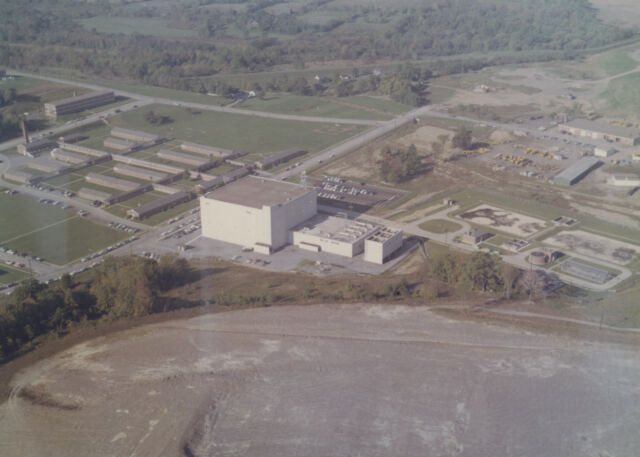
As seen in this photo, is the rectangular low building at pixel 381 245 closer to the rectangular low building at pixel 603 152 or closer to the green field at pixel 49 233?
the green field at pixel 49 233

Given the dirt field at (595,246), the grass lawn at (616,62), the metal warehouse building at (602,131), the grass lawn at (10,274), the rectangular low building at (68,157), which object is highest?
the grass lawn at (616,62)

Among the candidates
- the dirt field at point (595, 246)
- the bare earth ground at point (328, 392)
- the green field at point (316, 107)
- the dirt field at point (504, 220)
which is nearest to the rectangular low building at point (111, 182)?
the bare earth ground at point (328, 392)

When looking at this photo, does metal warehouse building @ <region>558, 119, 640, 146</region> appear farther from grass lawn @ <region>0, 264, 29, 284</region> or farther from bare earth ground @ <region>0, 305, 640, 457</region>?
grass lawn @ <region>0, 264, 29, 284</region>

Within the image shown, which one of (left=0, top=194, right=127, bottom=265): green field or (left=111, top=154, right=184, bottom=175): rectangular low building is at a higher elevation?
(left=111, top=154, right=184, bottom=175): rectangular low building

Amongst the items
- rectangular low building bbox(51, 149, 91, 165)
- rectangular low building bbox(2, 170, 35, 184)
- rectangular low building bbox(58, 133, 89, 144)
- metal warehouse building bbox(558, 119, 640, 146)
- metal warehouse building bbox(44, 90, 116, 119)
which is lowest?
rectangular low building bbox(2, 170, 35, 184)

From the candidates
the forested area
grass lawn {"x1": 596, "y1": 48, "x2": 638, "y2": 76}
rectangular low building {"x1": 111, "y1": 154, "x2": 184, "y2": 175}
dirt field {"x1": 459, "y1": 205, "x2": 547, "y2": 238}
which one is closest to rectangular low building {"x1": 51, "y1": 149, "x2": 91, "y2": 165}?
rectangular low building {"x1": 111, "y1": 154, "x2": 184, "y2": 175}

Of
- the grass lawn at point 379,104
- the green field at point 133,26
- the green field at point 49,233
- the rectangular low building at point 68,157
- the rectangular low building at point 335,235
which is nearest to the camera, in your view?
the rectangular low building at point 335,235

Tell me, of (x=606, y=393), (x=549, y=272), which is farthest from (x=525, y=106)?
(x=606, y=393)
